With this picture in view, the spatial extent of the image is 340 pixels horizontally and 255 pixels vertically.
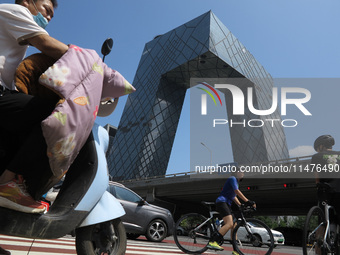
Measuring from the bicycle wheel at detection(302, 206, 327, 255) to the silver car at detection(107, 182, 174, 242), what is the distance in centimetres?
664

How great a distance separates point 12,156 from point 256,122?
68.8 meters

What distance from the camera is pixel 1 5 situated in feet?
6.86

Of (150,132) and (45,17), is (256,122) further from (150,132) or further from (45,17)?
(45,17)

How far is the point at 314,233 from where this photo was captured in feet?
14.1

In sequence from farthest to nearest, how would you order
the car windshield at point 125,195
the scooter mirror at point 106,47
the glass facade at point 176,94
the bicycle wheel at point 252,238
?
the glass facade at point 176,94, the car windshield at point 125,195, the bicycle wheel at point 252,238, the scooter mirror at point 106,47

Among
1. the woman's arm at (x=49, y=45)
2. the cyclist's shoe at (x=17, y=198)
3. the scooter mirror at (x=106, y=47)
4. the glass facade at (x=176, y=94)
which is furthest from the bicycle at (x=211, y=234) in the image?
the glass facade at (x=176, y=94)

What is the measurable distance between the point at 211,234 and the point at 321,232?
2326 millimetres

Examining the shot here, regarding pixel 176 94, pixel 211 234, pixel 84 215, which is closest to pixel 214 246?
pixel 211 234

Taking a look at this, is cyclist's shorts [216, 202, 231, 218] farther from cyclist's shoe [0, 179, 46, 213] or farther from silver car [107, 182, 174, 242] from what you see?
cyclist's shoe [0, 179, 46, 213]

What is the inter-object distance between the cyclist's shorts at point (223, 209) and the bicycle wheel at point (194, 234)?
11.7 inches

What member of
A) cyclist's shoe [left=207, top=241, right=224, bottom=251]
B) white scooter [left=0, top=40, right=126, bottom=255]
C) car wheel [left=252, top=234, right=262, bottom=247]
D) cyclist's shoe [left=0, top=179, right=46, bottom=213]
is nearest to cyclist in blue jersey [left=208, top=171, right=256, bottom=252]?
cyclist's shoe [left=207, top=241, right=224, bottom=251]

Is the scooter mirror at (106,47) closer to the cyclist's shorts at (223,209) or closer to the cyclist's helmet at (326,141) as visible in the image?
the cyclist's helmet at (326,141)

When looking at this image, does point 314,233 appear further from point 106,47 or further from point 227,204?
point 106,47

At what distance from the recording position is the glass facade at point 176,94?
202 feet
